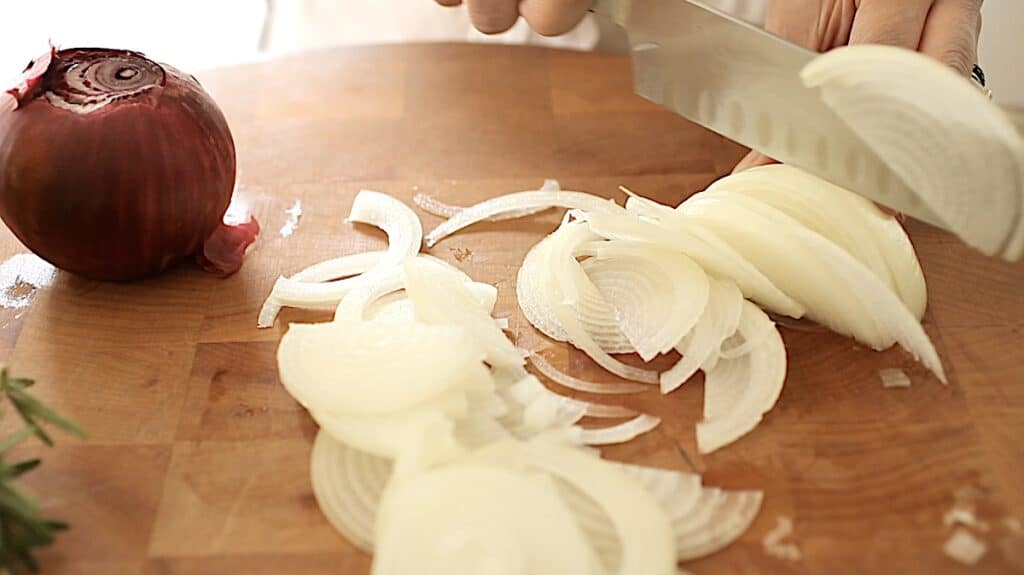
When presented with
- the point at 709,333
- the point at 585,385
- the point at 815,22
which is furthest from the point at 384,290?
the point at 815,22

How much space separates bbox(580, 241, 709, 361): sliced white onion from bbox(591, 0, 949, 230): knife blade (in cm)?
22

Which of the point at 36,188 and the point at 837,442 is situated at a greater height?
the point at 36,188

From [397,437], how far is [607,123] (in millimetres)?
902

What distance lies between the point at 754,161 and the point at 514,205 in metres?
0.40

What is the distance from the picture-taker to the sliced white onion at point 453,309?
164 centimetres

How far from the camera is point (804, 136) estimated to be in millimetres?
1677

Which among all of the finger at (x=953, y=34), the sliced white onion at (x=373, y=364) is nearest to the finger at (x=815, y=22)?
the finger at (x=953, y=34)

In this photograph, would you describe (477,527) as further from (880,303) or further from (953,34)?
(953,34)

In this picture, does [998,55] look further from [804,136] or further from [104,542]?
[104,542]

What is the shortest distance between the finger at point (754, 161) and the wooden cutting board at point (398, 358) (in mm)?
116

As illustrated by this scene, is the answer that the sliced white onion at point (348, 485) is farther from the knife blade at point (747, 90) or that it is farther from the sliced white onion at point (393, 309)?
the knife blade at point (747, 90)

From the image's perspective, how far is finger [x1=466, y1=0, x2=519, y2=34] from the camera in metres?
1.90

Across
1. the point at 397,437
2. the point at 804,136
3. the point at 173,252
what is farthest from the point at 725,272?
the point at 173,252

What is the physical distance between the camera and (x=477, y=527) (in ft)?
4.39
